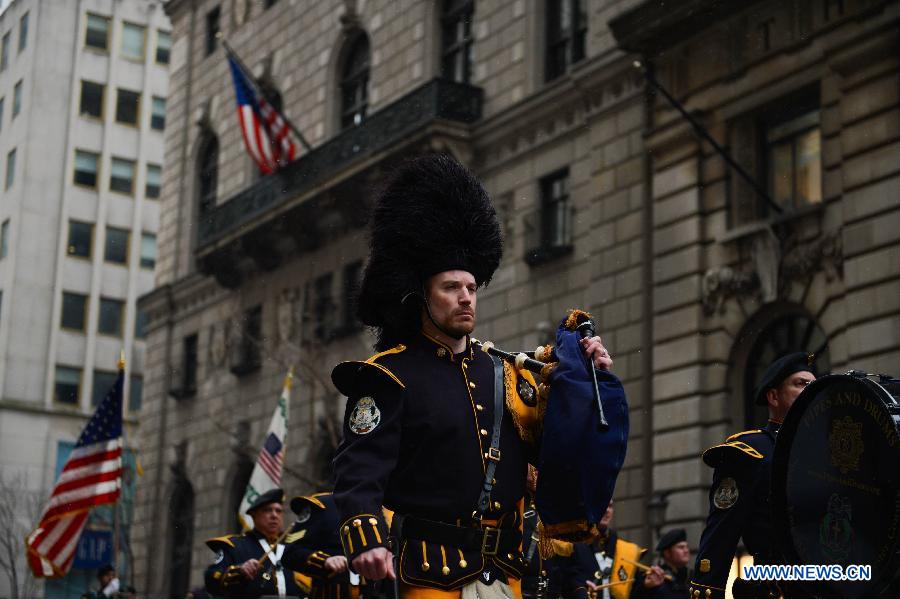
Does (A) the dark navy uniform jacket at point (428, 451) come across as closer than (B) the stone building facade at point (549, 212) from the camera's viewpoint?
Yes

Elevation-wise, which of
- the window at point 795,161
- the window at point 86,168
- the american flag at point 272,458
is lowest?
the american flag at point 272,458

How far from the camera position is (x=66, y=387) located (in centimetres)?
6041

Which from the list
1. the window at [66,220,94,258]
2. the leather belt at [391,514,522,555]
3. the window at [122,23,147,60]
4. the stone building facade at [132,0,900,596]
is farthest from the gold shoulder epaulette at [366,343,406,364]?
the window at [122,23,147,60]

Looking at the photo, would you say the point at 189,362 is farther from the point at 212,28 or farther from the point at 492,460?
the point at 492,460

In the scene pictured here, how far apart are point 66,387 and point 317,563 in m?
49.3

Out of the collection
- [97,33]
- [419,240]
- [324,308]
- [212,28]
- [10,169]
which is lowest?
[419,240]

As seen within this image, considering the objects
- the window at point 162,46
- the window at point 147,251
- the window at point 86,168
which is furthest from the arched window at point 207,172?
the window at point 162,46

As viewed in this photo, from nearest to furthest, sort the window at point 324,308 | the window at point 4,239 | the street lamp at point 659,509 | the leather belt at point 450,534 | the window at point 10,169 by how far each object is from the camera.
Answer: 1. the leather belt at point 450,534
2. the street lamp at point 659,509
3. the window at point 324,308
4. the window at point 4,239
5. the window at point 10,169

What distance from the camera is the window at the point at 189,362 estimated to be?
4253 centimetres

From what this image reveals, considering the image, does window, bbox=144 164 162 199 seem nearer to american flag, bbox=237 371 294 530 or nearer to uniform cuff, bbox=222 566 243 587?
american flag, bbox=237 371 294 530

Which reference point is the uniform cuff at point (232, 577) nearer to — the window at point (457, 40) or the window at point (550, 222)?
the window at point (550, 222)

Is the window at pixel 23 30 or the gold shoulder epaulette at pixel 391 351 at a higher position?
the window at pixel 23 30

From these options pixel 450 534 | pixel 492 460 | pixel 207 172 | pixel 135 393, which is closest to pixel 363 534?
pixel 450 534

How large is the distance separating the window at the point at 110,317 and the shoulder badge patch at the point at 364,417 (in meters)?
57.3
